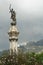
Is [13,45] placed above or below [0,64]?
below

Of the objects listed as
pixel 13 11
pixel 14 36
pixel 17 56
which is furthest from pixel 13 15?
pixel 17 56

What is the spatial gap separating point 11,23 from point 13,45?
3360 mm

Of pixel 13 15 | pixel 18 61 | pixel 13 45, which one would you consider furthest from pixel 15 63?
pixel 13 15

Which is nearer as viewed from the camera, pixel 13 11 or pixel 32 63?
pixel 32 63

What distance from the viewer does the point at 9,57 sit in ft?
113

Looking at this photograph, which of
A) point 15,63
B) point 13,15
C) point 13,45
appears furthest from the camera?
point 13,15

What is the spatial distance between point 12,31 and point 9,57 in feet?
49.7

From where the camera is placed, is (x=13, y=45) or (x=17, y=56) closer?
(x=17, y=56)

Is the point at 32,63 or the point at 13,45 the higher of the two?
the point at 32,63

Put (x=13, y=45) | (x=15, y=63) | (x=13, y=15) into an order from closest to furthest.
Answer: (x=15, y=63), (x=13, y=45), (x=13, y=15)

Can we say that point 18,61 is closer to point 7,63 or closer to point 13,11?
point 7,63

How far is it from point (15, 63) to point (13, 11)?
19.8m

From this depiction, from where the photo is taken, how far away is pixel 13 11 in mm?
52688

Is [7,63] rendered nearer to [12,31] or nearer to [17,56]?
[17,56]
